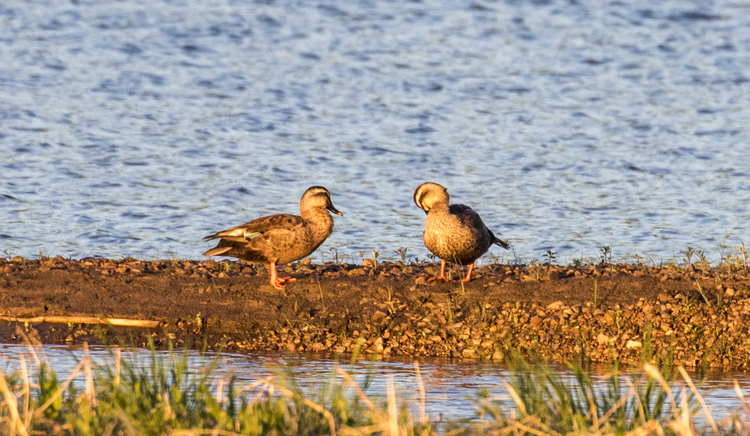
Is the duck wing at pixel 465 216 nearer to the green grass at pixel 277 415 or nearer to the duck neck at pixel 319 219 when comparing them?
the duck neck at pixel 319 219

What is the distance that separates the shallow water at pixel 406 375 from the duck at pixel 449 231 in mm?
1657

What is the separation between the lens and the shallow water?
7.62 metres

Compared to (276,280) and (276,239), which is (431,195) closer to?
(276,239)

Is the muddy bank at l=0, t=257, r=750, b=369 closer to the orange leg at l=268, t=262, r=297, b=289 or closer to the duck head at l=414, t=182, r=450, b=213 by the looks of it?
the orange leg at l=268, t=262, r=297, b=289

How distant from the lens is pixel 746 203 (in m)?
17.5

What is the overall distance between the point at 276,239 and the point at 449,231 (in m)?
1.83

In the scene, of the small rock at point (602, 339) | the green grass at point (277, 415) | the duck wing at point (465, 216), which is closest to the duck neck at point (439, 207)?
the duck wing at point (465, 216)

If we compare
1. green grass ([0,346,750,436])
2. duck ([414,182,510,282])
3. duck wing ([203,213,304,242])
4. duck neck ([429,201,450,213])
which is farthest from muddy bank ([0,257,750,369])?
green grass ([0,346,750,436])

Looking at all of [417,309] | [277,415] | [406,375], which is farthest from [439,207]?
[277,415]

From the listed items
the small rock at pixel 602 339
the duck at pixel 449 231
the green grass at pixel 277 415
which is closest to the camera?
the green grass at pixel 277 415

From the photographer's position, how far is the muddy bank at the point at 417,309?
377 inches

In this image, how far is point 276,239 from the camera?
35.4 ft

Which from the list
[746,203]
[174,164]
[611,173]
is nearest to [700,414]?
[746,203]

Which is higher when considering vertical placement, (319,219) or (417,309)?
(319,219)
